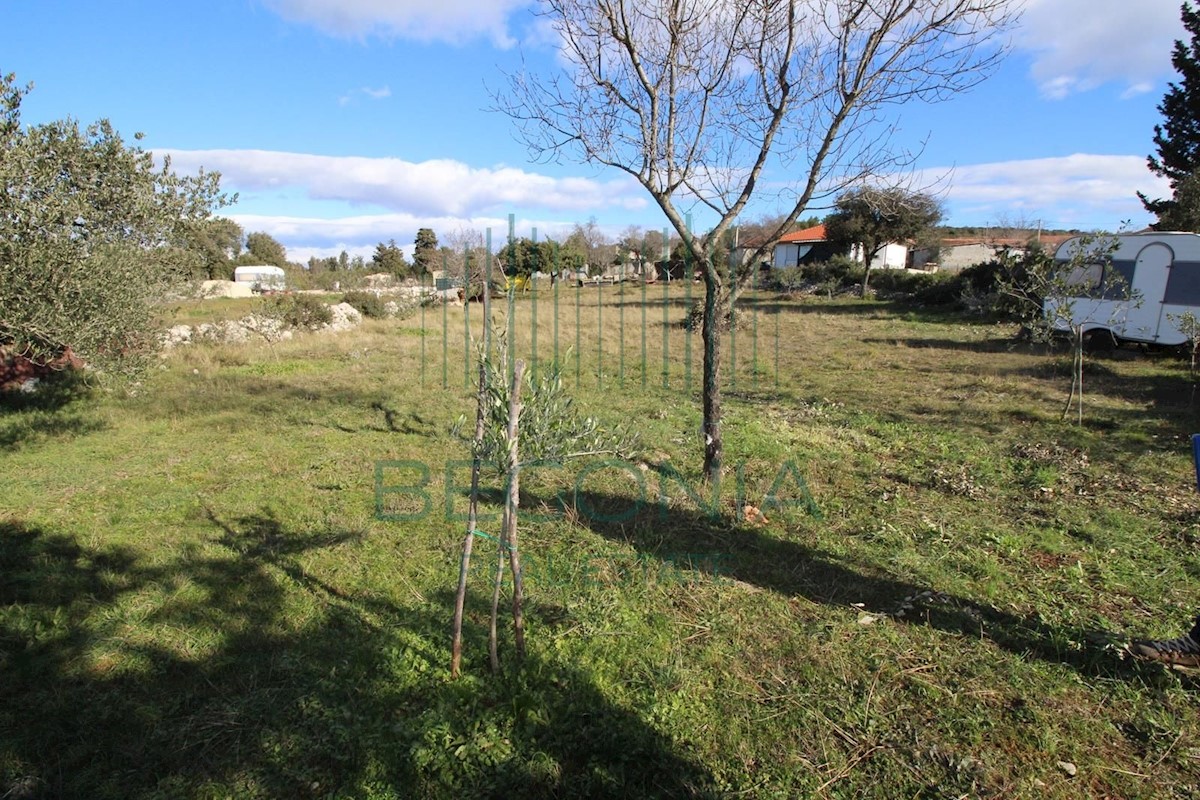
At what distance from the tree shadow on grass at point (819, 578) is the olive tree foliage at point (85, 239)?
519 cm

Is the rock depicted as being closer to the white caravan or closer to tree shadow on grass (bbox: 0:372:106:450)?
tree shadow on grass (bbox: 0:372:106:450)

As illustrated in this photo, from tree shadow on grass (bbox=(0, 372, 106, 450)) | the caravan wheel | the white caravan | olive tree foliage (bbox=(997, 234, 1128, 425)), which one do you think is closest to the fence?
olive tree foliage (bbox=(997, 234, 1128, 425))

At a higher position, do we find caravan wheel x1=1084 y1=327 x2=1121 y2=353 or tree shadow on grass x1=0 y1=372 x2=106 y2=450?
caravan wheel x1=1084 y1=327 x2=1121 y2=353

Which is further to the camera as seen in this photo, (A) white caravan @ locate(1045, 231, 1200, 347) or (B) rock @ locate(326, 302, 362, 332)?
(B) rock @ locate(326, 302, 362, 332)

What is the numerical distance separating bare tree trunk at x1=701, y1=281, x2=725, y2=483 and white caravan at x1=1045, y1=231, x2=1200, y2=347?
34.8 feet

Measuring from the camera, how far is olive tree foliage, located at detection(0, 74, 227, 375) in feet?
17.6

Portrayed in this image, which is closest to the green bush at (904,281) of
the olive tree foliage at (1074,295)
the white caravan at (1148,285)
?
the olive tree foliage at (1074,295)

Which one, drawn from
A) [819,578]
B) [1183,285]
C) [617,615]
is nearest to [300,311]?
[617,615]

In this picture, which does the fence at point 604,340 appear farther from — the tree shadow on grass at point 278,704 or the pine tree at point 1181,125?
the pine tree at point 1181,125

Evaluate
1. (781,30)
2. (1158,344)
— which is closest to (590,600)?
(781,30)

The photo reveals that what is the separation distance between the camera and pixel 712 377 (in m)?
6.20

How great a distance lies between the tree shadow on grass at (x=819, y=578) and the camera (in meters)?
3.67

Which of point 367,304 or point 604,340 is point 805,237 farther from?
point 367,304

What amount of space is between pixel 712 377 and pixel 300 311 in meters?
17.5
